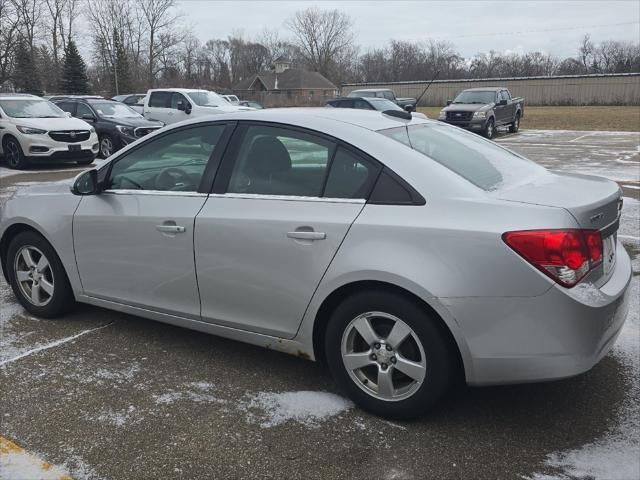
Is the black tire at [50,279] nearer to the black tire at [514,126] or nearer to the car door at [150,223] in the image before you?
the car door at [150,223]

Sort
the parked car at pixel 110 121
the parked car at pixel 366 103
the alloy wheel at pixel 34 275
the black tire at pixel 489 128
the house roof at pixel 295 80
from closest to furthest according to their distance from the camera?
the alloy wheel at pixel 34 275
the parked car at pixel 110 121
the parked car at pixel 366 103
the black tire at pixel 489 128
the house roof at pixel 295 80

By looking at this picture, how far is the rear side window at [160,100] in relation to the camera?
709 inches

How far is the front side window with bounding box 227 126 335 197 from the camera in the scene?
326cm

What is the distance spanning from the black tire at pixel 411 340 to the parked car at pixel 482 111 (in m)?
20.5

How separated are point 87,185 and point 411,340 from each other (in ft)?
7.96

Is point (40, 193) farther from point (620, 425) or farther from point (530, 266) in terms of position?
point (620, 425)

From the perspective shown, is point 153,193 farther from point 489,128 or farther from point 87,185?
point 489,128

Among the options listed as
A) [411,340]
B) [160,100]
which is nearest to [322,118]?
[411,340]

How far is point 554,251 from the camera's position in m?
2.61

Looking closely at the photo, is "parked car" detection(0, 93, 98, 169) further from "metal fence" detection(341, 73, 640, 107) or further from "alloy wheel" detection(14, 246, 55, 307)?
"metal fence" detection(341, 73, 640, 107)

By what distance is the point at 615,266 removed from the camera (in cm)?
312

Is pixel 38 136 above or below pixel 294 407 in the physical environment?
above

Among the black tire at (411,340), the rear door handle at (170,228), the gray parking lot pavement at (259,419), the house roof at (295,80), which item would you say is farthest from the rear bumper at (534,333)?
the house roof at (295,80)

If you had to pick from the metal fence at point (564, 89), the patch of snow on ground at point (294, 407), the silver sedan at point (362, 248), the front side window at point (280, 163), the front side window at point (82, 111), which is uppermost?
the metal fence at point (564, 89)
